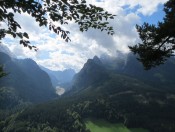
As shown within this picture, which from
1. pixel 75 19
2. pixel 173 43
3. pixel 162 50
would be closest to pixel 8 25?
pixel 75 19

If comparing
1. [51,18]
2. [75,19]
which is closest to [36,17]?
[51,18]

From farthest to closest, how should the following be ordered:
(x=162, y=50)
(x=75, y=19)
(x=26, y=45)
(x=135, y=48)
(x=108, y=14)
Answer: (x=135, y=48) → (x=162, y=50) → (x=26, y=45) → (x=75, y=19) → (x=108, y=14)

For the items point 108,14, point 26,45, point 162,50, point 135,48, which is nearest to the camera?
point 108,14

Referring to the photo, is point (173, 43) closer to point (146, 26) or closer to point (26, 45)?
point (146, 26)

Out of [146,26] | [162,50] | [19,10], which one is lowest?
[19,10]

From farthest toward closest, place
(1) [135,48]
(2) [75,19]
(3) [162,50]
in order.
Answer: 1. (1) [135,48]
2. (3) [162,50]
3. (2) [75,19]

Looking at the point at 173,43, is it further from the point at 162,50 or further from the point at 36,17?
the point at 36,17

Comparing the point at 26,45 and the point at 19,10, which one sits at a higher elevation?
the point at 19,10

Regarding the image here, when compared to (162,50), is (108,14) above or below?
below

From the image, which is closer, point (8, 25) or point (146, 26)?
point (8, 25)
